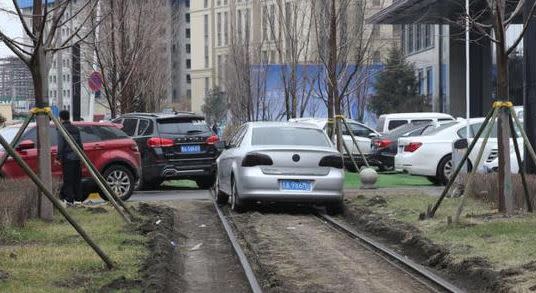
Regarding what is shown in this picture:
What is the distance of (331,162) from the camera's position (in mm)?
12562

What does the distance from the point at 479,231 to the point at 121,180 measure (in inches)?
299

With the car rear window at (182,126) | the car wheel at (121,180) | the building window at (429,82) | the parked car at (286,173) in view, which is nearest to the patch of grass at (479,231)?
the parked car at (286,173)

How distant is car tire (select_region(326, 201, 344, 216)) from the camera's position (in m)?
12.9

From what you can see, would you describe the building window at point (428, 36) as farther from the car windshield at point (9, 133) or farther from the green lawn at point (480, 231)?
the green lawn at point (480, 231)

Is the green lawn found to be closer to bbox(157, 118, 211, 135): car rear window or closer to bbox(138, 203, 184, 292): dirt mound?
bbox(138, 203, 184, 292): dirt mound

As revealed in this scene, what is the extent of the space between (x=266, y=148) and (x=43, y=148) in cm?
354

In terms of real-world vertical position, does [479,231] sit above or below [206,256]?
above

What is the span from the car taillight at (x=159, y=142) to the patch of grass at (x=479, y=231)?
5.97 m

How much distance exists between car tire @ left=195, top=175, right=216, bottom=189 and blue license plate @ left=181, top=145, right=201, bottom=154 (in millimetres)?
864

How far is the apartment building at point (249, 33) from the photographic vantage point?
1396 inches

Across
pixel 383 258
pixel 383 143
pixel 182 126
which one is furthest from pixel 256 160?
pixel 383 143

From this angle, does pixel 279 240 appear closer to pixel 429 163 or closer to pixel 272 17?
pixel 429 163

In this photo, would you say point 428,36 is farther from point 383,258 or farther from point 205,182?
point 383,258

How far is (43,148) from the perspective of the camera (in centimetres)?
1045
